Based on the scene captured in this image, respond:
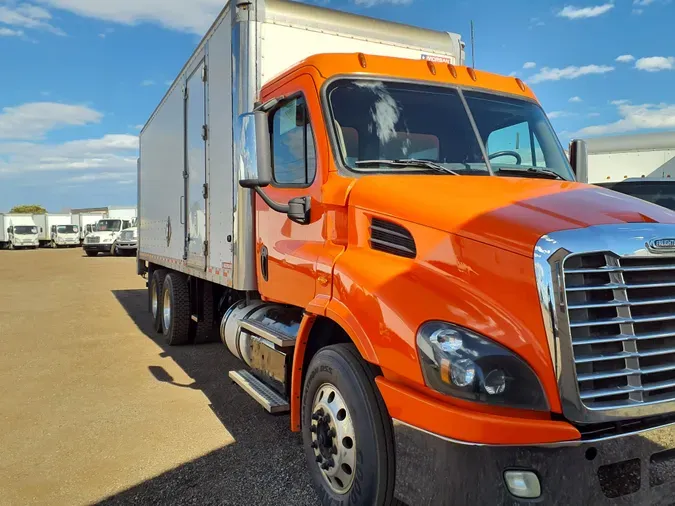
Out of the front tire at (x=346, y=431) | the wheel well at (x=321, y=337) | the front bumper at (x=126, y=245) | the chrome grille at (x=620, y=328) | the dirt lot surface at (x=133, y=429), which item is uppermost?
the chrome grille at (x=620, y=328)

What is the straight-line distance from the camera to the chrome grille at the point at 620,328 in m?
2.27

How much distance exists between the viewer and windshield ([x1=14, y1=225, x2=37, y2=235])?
47.3 metres

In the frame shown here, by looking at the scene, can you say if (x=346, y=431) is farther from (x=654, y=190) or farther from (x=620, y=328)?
(x=654, y=190)

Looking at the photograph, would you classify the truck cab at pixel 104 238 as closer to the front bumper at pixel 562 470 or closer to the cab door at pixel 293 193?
the cab door at pixel 293 193

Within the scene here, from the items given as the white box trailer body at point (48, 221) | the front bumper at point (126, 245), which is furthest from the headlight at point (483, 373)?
the white box trailer body at point (48, 221)

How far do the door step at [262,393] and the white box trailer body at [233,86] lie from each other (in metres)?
0.77

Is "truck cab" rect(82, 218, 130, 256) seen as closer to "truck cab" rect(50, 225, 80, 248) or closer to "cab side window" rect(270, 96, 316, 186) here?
"truck cab" rect(50, 225, 80, 248)

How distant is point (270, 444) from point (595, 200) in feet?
9.93

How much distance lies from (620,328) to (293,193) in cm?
231

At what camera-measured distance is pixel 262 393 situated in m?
4.35

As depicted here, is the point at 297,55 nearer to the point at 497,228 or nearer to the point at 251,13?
the point at 251,13

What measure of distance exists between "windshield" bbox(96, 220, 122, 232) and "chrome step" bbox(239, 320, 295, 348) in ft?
112

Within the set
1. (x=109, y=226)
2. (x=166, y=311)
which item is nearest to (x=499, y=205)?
(x=166, y=311)

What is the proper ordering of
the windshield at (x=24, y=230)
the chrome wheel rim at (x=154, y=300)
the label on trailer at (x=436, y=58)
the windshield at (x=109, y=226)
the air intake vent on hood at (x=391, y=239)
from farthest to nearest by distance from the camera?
1. the windshield at (x=24, y=230)
2. the windshield at (x=109, y=226)
3. the chrome wheel rim at (x=154, y=300)
4. the label on trailer at (x=436, y=58)
5. the air intake vent on hood at (x=391, y=239)
